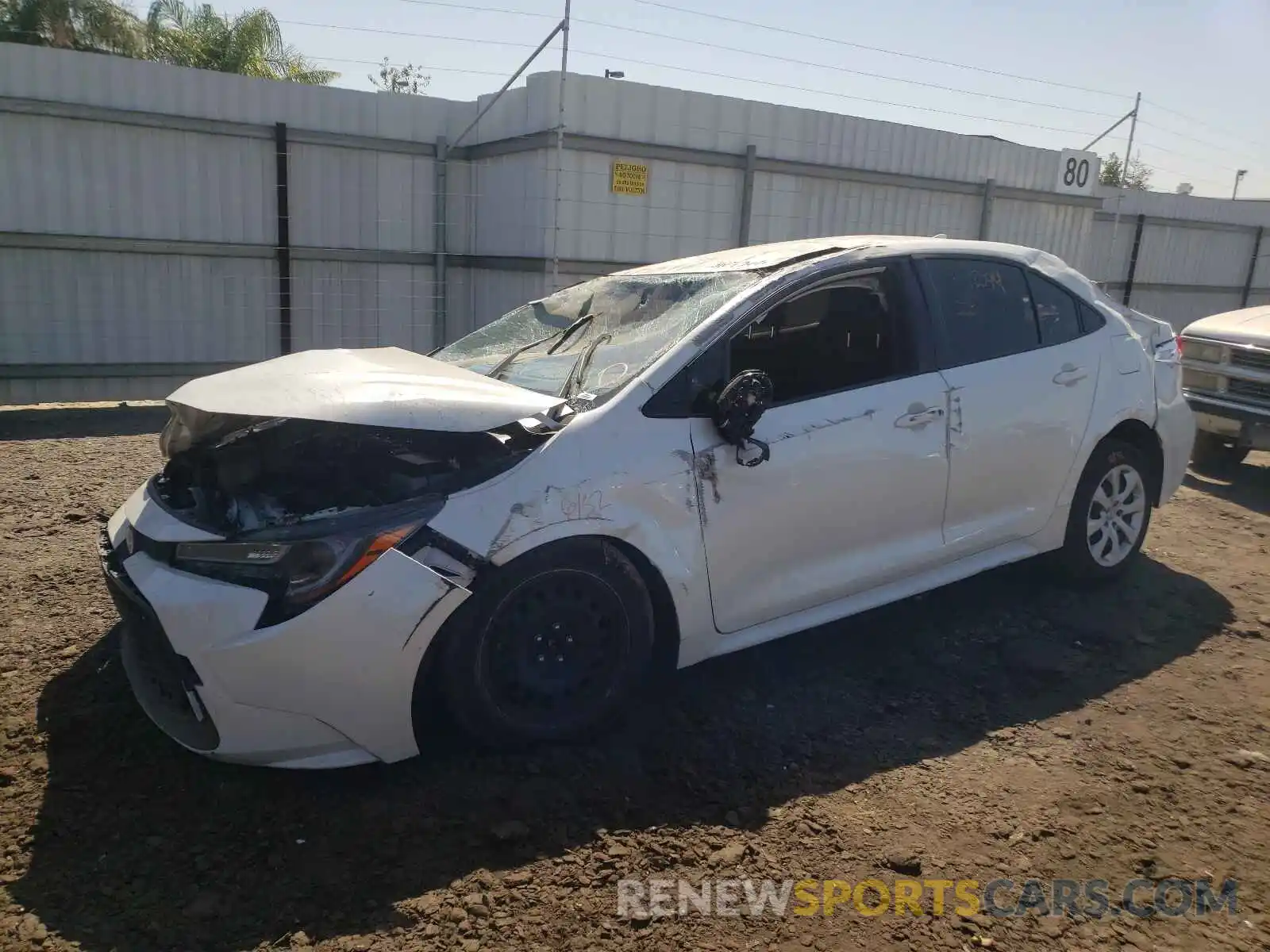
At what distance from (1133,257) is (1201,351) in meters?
7.12

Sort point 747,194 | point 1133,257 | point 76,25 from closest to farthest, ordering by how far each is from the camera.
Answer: point 747,194, point 1133,257, point 76,25

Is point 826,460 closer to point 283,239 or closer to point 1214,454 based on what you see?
point 1214,454

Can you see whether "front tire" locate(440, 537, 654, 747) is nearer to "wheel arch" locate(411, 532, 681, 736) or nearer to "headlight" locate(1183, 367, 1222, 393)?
"wheel arch" locate(411, 532, 681, 736)

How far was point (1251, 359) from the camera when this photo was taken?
24.6 ft

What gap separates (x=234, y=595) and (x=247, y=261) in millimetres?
7311

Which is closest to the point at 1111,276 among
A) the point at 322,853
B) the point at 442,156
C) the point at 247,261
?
the point at 442,156

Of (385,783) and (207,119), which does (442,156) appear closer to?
(207,119)

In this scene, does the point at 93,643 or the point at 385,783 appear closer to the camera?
the point at 385,783

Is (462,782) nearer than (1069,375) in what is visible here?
Yes

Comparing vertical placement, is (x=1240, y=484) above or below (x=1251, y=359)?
below

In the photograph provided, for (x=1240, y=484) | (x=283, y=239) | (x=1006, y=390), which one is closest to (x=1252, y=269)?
(x=1240, y=484)

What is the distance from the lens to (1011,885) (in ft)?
8.99

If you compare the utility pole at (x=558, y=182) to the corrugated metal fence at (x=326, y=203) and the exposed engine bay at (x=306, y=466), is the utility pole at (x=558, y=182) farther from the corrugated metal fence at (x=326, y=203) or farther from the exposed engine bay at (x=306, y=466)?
the exposed engine bay at (x=306, y=466)

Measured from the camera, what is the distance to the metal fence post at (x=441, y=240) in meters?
9.80
